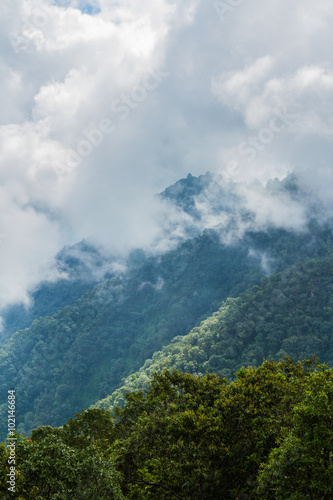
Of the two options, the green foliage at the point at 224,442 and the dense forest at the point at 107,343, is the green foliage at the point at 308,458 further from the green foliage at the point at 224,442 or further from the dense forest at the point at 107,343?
the dense forest at the point at 107,343

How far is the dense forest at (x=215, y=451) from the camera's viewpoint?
13789 millimetres

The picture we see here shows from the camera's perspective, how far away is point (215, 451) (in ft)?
56.6

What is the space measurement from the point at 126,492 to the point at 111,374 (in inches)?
5873

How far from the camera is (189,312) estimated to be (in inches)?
7520

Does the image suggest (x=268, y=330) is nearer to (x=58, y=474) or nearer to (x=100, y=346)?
(x=100, y=346)

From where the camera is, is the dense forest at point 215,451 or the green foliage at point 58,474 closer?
the dense forest at point 215,451

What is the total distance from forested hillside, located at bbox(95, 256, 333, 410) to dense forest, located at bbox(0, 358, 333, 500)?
81.8m

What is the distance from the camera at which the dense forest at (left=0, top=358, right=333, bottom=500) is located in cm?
1379

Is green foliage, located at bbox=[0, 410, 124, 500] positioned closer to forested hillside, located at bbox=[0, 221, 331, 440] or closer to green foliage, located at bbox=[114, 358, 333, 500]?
green foliage, located at bbox=[114, 358, 333, 500]

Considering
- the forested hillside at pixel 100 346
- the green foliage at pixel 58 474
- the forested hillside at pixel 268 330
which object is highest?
the forested hillside at pixel 100 346

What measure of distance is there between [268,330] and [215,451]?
10040cm

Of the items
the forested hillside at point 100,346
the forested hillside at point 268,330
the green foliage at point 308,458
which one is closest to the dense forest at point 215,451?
the green foliage at point 308,458

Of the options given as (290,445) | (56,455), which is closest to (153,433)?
(56,455)

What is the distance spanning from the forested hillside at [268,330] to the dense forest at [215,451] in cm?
8176
